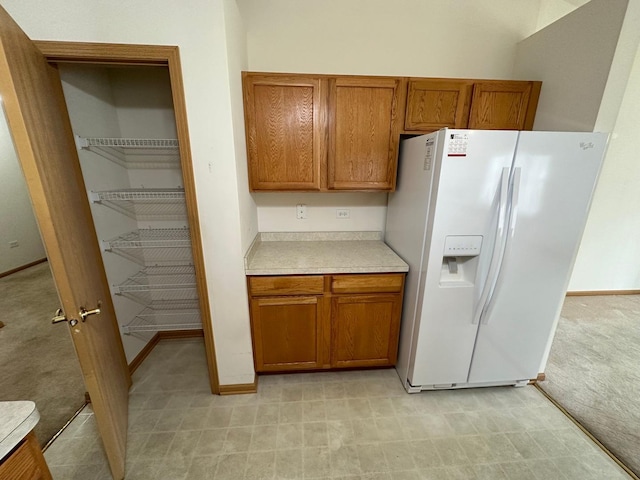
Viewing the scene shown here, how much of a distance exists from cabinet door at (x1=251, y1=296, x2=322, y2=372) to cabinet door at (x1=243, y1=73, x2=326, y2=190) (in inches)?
33.9

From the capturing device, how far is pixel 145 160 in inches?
81.6

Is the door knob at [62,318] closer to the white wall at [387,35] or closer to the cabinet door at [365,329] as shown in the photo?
the cabinet door at [365,329]

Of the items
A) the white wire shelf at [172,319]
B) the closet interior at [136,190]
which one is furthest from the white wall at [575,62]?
the white wire shelf at [172,319]

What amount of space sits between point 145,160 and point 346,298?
6.39ft

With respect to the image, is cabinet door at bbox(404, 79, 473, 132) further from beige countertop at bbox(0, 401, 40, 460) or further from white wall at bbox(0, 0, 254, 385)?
beige countertop at bbox(0, 401, 40, 460)

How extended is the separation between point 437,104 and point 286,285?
1690 millimetres

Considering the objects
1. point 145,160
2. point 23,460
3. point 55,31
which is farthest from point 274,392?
point 55,31

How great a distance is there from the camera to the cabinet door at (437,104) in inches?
71.1

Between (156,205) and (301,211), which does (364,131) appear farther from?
(156,205)

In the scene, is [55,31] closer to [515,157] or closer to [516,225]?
[515,157]

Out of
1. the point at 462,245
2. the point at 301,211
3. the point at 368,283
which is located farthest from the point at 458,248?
the point at 301,211

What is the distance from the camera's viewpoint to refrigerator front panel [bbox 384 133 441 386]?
1.58 m

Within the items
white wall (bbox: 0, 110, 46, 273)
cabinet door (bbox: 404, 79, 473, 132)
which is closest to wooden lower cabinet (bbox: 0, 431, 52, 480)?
cabinet door (bbox: 404, 79, 473, 132)

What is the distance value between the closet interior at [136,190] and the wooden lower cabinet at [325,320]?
3.02 ft
